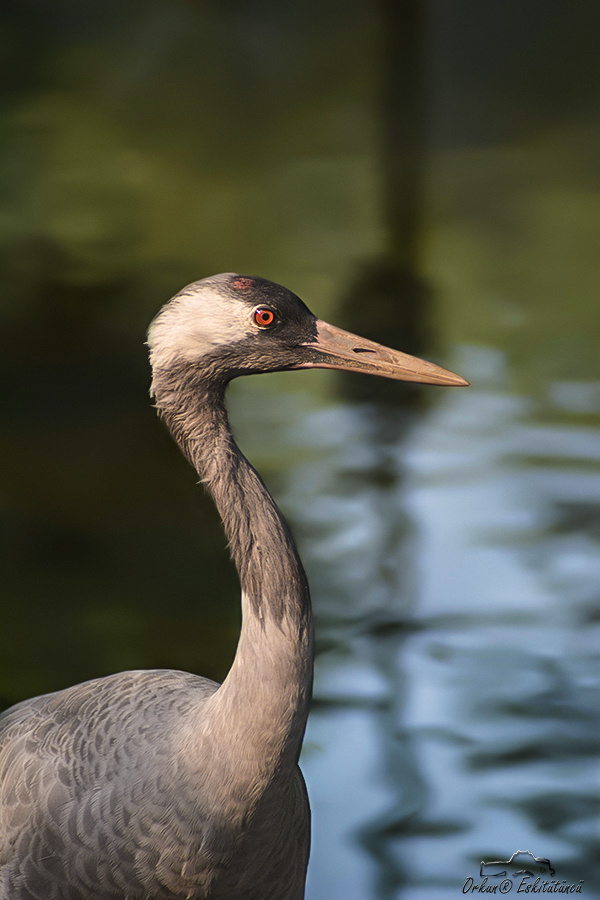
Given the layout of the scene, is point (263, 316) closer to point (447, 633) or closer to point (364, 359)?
point (364, 359)

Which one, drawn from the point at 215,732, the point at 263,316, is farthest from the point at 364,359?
the point at 215,732

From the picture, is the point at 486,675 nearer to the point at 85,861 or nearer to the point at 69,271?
the point at 85,861

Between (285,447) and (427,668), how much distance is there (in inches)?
44.8

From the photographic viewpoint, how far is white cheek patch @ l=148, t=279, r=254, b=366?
57.2 inches

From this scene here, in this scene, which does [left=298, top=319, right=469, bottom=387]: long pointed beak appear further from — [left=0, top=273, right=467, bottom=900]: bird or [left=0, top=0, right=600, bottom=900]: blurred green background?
[left=0, top=0, right=600, bottom=900]: blurred green background

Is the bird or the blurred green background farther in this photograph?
the blurred green background

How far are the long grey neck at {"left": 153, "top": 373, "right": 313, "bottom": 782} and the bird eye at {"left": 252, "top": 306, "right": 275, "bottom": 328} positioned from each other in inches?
4.8

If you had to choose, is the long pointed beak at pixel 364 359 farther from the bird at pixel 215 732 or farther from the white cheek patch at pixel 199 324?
the white cheek patch at pixel 199 324

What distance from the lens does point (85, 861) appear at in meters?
1.58

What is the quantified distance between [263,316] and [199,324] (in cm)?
10

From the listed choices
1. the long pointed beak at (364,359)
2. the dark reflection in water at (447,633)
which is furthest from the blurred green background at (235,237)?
the long pointed beak at (364,359)

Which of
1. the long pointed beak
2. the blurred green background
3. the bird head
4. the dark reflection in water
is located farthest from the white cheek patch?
the blurred green background

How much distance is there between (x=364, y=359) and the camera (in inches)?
60.1

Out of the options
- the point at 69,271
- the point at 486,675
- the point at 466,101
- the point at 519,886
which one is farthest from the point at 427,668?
the point at 466,101
